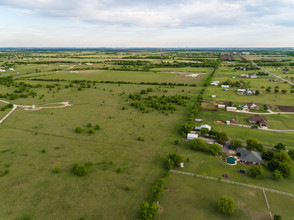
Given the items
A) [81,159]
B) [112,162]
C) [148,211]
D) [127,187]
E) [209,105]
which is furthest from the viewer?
[209,105]

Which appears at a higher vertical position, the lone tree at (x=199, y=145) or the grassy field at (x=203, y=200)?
the lone tree at (x=199, y=145)

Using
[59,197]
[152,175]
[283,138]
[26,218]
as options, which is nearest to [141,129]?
[152,175]

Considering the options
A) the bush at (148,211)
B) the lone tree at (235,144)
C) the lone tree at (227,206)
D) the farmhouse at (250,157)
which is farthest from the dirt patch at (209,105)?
the bush at (148,211)

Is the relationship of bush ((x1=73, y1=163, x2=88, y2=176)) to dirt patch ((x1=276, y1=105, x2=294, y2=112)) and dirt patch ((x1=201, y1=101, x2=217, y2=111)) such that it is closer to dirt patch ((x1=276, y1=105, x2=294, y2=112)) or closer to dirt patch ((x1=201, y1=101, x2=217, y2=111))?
dirt patch ((x1=201, y1=101, x2=217, y2=111))

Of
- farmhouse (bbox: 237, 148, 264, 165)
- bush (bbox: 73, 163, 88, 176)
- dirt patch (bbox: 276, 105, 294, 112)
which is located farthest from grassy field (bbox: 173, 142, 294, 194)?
dirt patch (bbox: 276, 105, 294, 112)

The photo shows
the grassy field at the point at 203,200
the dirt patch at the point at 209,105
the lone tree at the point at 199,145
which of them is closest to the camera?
the grassy field at the point at 203,200

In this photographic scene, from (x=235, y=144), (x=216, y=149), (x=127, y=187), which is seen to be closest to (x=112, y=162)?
(x=127, y=187)

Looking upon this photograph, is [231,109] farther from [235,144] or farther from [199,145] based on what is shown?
[199,145]

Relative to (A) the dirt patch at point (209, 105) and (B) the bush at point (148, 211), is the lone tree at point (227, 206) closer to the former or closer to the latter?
(B) the bush at point (148, 211)

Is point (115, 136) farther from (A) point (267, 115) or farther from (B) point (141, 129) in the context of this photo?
(A) point (267, 115)
